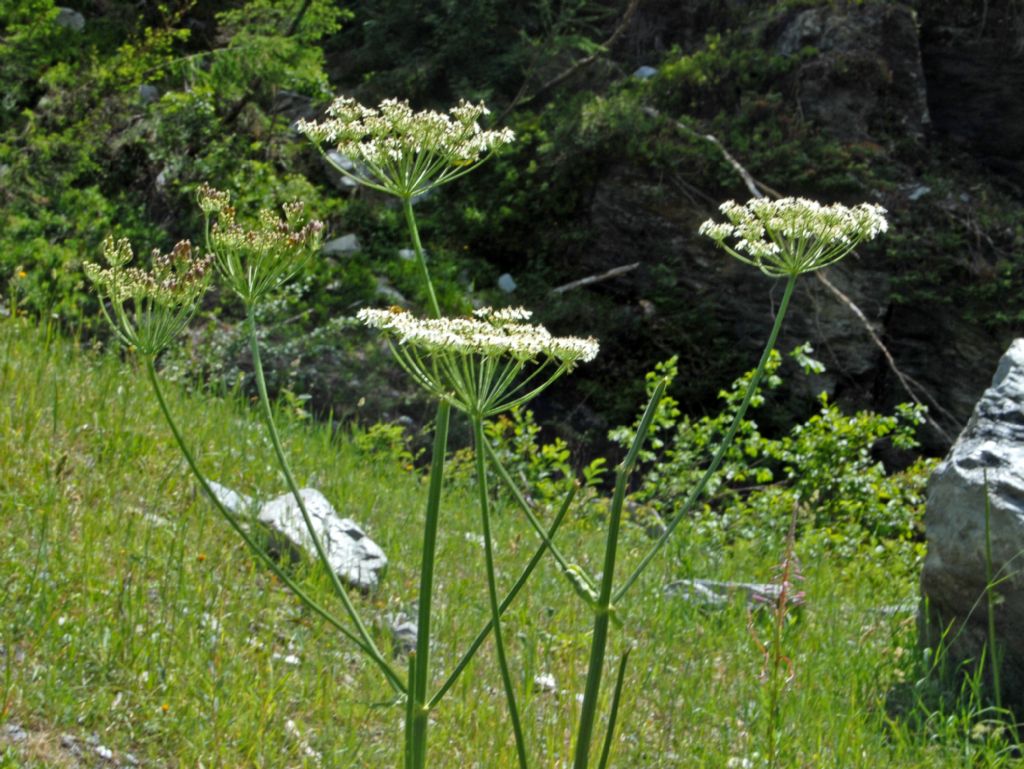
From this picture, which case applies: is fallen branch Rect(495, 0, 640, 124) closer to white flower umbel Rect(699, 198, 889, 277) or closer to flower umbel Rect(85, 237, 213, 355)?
white flower umbel Rect(699, 198, 889, 277)

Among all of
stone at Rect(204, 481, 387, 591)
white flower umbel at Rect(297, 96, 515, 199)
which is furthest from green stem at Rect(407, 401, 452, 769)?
stone at Rect(204, 481, 387, 591)

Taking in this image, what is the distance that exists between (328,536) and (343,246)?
7354 millimetres

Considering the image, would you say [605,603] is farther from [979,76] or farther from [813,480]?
[979,76]

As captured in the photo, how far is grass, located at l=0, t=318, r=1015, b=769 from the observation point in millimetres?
2588

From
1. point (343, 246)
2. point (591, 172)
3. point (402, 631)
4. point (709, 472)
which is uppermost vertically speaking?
point (709, 472)

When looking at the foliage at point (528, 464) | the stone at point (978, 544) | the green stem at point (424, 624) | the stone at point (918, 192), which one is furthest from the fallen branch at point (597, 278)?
the green stem at point (424, 624)

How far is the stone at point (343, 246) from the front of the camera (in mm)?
10664

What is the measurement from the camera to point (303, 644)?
314cm

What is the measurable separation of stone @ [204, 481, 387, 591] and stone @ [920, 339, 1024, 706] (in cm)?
200

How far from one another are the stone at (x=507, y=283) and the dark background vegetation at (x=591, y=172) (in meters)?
0.17

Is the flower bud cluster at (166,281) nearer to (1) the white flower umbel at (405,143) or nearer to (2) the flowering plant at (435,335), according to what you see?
(2) the flowering plant at (435,335)

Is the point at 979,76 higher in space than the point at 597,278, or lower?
higher

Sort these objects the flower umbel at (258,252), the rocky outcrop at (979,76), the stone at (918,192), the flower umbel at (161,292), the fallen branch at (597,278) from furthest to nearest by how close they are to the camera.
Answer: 1. the rocky outcrop at (979,76)
2. the fallen branch at (597,278)
3. the stone at (918,192)
4. the flower umbel at (258,252)
5. the flower umbel at (161,292)

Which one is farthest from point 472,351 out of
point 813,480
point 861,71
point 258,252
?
point 861,71
